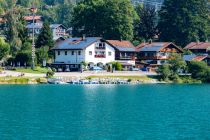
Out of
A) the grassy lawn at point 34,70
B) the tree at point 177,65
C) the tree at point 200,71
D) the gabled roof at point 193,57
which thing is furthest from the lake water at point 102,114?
the gabled roof at point 193,57

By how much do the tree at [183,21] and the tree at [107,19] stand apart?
20.8 ft

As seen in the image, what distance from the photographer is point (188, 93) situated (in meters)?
63.6

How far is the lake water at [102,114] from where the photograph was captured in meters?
33.4

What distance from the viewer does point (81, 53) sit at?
89.0 m

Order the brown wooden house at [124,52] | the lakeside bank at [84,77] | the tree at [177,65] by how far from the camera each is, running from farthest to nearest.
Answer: the brown wooden house at [124,52]
the tree at [177,65]
the lakeside bank at [84,77]

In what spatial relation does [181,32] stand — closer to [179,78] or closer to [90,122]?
[179,78]

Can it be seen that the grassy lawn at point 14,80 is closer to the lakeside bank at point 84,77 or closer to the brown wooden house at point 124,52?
the lakeside bank at point 84,77

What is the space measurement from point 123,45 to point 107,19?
6222 millimetres

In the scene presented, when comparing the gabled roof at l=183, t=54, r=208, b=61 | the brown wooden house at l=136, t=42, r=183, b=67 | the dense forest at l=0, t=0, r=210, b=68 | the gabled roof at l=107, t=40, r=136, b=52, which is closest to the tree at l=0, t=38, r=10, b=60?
the dense forest at l=0, t=0, r=210, b=68

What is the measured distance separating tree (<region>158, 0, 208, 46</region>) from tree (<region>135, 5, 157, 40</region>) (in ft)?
16.4

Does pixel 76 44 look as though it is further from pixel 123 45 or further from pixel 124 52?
pixel 123 45

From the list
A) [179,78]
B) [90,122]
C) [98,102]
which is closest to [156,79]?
[179,78]

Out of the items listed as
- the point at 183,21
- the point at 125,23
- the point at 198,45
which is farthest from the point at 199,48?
the point at 125,23

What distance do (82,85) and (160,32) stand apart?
37867mm
